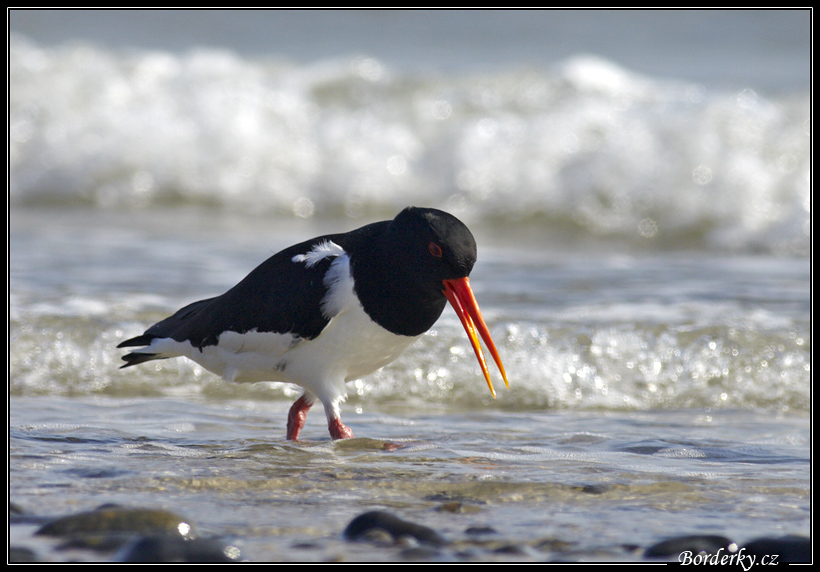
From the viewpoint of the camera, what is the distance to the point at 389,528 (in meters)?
2.89

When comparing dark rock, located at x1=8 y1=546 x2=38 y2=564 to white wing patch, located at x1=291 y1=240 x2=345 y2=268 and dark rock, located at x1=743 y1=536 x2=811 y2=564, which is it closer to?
white wing patch, located at x1=291 y1=240 x2=345 y2=268

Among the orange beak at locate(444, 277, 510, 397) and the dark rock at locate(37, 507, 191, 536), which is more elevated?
the orange beak at locate(444, 277, 510, 397)

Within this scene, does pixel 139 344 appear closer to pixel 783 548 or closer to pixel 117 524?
pixel 117 524

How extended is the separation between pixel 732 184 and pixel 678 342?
5.37 metres

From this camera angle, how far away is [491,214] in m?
11.0

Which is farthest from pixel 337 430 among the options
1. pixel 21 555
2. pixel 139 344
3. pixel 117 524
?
pixel 21 555

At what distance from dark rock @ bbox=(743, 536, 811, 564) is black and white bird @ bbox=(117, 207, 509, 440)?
135cm

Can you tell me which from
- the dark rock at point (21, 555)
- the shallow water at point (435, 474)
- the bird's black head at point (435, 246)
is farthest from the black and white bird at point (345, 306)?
the dark rock at point (21, 555)

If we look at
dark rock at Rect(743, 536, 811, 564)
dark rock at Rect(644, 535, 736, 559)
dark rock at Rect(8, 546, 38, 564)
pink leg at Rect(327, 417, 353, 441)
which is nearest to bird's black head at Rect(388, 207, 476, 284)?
pink leg at Rect(327, 417, 353, 441)

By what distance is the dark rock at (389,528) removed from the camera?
2.86 meters

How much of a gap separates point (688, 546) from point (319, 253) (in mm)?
2080

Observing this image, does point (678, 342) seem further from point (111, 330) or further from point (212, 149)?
point (212, 149)

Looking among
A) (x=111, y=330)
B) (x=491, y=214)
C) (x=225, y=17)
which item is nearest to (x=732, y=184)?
(x=491, y=214)

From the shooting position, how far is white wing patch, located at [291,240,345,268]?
4199 mm
